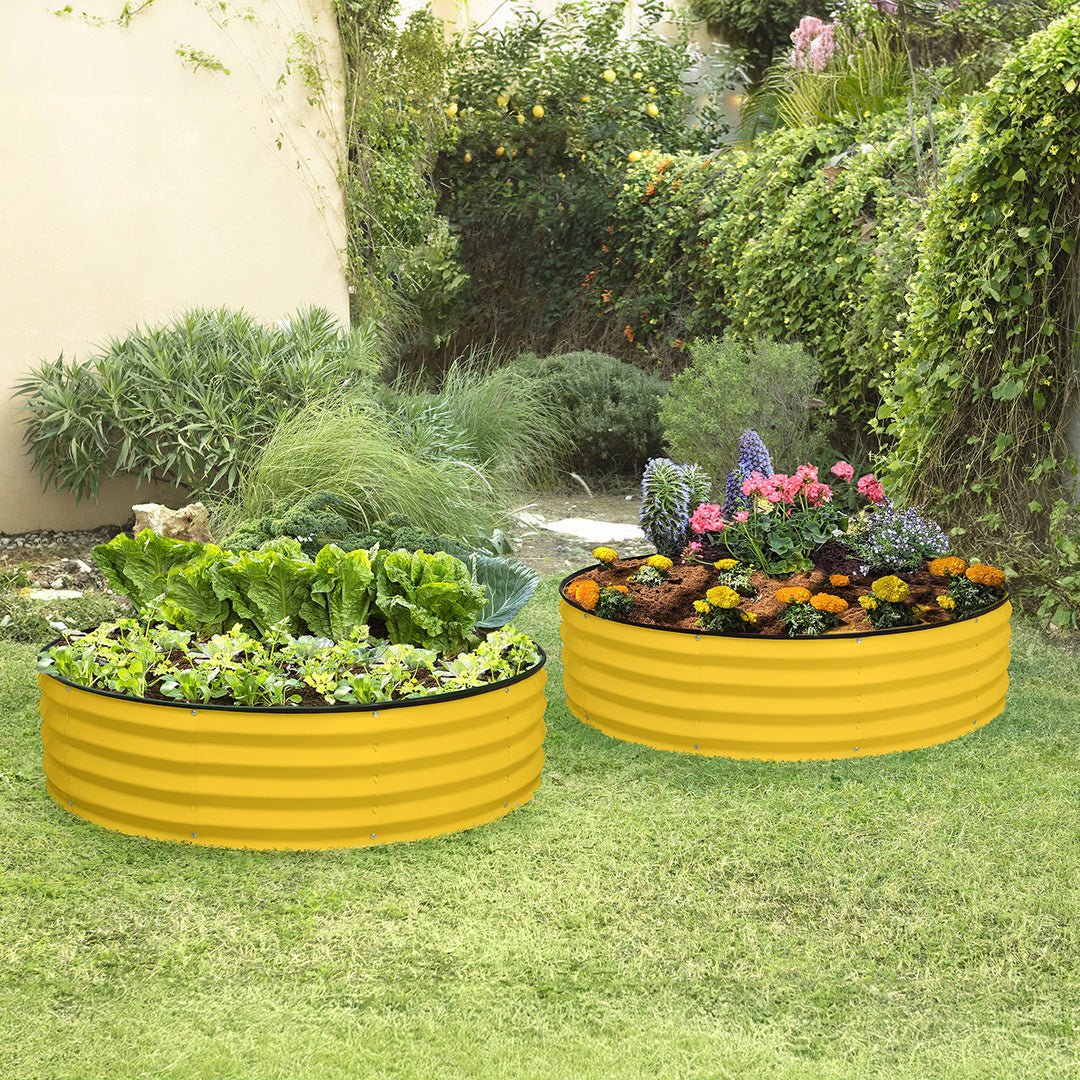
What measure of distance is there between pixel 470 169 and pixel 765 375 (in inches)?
228

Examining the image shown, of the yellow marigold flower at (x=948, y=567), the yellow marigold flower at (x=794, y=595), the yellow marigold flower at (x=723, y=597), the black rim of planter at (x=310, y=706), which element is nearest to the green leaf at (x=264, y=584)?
the black rim of planter at (x=310, y=706)

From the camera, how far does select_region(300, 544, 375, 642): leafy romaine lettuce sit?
389cm

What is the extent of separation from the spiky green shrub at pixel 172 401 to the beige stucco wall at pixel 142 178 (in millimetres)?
287

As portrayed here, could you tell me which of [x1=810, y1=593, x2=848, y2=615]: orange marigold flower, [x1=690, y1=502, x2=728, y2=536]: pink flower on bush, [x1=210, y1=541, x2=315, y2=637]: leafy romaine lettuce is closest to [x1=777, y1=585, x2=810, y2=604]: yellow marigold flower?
[x1=810, y1=593, x2=848, y2=615]: orange marigold flower

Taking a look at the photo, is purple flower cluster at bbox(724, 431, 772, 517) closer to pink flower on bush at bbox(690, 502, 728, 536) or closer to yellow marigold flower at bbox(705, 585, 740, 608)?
pink flower on bush at bbox(690, 502, 728, 536)

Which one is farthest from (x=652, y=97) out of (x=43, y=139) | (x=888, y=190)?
(x=43, y=139)

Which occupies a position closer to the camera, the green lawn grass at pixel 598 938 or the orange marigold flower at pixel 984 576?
the green lawn grass at pixel 598 938

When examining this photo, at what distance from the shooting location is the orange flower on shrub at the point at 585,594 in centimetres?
420

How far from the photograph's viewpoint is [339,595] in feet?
12.9

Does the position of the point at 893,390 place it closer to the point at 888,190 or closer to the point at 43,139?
the point at 888,190

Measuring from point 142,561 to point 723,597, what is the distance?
201 cm

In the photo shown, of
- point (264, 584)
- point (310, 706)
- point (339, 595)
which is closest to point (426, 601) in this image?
point (339, 595)

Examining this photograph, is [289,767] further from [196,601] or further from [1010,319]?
[1010,319]

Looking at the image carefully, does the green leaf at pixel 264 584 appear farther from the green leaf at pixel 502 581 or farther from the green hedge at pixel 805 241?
the green hedge at pixel 805 241
